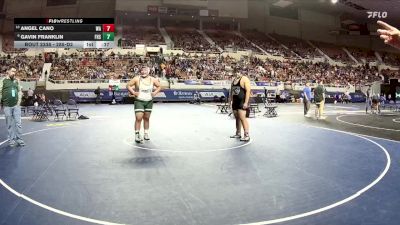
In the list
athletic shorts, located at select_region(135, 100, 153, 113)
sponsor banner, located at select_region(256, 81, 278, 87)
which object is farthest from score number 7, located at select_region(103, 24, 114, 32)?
sponsor banner, located at select_region(256, 81, 278, 87)

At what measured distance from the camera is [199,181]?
5453mm

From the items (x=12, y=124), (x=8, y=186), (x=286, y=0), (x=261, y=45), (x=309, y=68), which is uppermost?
(x=286, y=0)

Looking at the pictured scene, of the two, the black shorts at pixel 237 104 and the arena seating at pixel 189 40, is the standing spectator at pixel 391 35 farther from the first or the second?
the arena seating at pixel 189 40

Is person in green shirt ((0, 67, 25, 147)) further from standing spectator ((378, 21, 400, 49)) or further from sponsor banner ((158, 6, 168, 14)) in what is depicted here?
sponsor banner ((158, 6, 168, 14))

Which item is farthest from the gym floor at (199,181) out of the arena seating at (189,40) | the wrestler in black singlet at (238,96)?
the arena seating at (189,40)

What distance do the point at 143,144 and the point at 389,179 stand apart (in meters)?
5.50

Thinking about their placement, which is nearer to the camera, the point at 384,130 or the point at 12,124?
the point at 12,124

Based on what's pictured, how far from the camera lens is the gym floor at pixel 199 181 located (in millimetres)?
4012

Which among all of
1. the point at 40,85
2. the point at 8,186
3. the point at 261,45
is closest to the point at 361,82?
the point at 261,45

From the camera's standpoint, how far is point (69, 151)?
25.7 feet

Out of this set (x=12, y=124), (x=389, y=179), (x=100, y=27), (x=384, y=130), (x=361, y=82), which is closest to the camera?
(x=389, y=179)

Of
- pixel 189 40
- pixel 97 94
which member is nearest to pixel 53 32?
pixel 97 94

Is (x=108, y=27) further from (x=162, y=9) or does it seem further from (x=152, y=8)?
(x=162, y=9)

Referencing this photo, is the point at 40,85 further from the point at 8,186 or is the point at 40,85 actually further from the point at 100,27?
the point at 8,186
